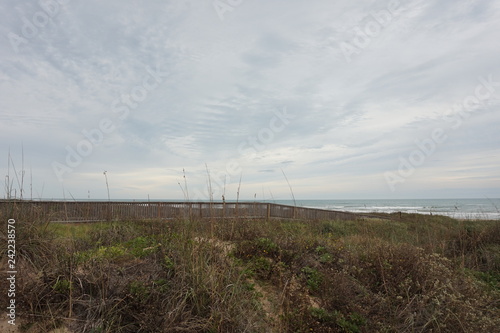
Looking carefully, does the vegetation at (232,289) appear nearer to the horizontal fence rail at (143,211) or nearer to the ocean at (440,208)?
the horizontal fence rail at (143,211)

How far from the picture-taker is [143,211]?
13805 millimetres

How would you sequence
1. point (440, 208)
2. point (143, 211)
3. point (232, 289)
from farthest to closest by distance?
point (440, 208) < point (143, 211) < point (232, 289)

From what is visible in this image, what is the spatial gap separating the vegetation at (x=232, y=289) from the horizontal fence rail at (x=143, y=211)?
1.28ft

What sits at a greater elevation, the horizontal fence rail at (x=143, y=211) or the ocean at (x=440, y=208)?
the horizontal fence rail at (x=143, y=211)

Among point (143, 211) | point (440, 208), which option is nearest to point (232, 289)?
point (143, 211)

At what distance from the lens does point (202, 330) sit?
3379 mm

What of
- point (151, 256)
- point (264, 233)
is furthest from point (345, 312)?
point (151, 256)

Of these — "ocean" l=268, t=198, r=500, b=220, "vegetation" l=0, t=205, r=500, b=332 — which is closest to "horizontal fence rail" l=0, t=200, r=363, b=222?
"vegetation" l=0, t=205, r=500, b=332

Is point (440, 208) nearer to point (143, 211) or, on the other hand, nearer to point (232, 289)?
point (143, 211)

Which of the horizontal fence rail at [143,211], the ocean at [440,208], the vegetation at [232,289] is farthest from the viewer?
the ocean at [440,208]

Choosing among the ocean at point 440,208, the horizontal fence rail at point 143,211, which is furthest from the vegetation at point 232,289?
the ocean at point 440,208

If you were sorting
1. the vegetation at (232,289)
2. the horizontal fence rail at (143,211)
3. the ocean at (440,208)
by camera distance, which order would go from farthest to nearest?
1. the ocean at (440,208)
2. the horizontal fence rail at (143,211)
3. the vegetation at (232,289)

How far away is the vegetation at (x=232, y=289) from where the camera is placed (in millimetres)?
3469

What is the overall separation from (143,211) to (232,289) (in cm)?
1106
